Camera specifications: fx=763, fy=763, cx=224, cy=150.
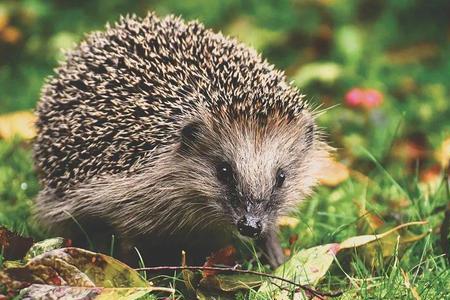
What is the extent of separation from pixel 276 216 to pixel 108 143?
771mm

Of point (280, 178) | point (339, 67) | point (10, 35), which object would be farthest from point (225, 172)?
point (10, 35)

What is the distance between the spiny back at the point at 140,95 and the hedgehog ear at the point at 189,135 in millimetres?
33

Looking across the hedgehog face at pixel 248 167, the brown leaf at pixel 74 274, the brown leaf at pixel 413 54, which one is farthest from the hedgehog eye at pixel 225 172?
the brown leaf at pixel 413 54

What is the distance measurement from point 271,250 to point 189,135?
2.03ft

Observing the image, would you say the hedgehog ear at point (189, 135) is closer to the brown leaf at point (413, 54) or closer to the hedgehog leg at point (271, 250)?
the hedgehog leg at point (271, 250)

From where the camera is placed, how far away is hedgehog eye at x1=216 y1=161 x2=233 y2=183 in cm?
311

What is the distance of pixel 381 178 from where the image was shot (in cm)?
425

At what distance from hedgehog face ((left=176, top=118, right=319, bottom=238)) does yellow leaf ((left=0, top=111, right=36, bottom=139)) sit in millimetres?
1567

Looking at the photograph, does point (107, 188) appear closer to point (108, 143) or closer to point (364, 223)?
point (108, 143)

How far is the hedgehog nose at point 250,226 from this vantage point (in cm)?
288

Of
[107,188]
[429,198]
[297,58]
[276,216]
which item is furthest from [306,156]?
[297,58]

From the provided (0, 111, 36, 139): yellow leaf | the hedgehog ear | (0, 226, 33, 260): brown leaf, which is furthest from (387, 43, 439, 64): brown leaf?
(0, 226, 33, 260): brown leaf

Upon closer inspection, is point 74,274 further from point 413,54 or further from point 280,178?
point 413,54

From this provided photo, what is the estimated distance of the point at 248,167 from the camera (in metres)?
3.03
